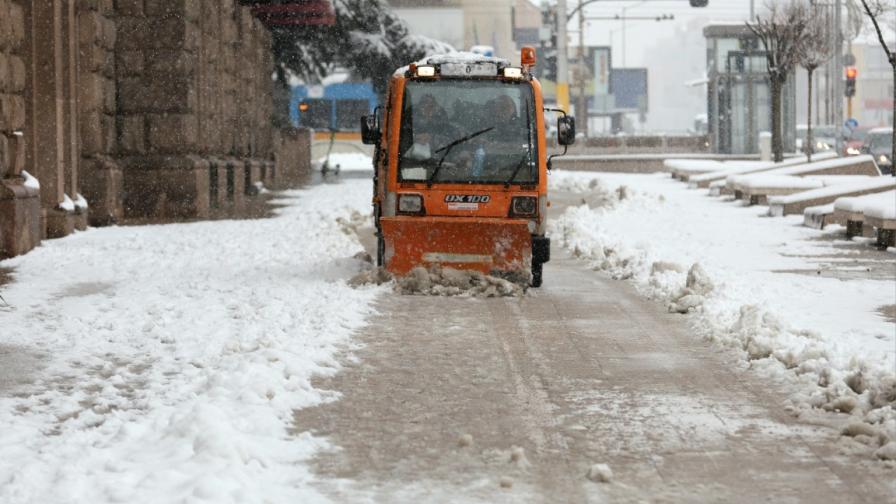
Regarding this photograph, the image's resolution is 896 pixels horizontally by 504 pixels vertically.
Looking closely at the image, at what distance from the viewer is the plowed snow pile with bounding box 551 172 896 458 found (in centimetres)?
811

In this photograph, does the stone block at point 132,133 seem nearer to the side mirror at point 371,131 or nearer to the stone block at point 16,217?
the stone block at point 16,217

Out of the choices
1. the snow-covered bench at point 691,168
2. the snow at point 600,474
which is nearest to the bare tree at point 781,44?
the snow-covered bench at point 691,168

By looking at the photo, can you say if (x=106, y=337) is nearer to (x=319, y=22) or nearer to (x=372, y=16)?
(x=319, y=22)

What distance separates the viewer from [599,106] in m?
124

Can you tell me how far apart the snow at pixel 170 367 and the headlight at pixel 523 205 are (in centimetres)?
181

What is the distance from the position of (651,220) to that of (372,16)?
21.9 m

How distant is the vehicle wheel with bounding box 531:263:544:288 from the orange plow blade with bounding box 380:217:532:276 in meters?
0.28

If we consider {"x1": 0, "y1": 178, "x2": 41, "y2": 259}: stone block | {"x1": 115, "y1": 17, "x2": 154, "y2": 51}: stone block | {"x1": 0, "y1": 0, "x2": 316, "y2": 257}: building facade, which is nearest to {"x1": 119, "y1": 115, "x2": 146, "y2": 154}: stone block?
{"x1": 0, "y1": 0, "x2": 316, "y2": 257}: building facade

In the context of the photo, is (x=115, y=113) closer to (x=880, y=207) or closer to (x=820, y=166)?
(x=880, y=207)

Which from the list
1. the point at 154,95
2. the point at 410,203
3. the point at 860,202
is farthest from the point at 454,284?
the point at 154,95

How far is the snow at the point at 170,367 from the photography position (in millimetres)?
5992

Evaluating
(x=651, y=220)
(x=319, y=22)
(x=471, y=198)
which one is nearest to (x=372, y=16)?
(x=319, y=22)

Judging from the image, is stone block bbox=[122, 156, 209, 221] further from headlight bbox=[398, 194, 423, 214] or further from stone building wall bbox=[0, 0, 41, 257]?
headlight bbox=[398, 194, 423, 214]

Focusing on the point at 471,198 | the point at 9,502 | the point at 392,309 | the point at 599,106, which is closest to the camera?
the point at 9,502
